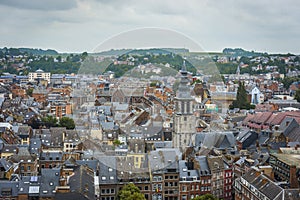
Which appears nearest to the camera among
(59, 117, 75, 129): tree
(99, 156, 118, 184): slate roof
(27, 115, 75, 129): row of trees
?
(99, 156, 118, 184): slate roof

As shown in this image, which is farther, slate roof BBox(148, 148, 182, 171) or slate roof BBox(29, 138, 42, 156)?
slate roof BBox(29, 138, 42, 156)

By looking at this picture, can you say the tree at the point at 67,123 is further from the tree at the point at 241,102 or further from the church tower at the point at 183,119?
the tree at the point at 241,102

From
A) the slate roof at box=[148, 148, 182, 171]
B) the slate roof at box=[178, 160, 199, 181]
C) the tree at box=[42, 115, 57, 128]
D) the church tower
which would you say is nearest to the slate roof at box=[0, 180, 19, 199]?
the slate roof at box=[148, 148, 182, 171]

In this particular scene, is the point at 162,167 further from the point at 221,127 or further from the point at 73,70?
the point at 73,70

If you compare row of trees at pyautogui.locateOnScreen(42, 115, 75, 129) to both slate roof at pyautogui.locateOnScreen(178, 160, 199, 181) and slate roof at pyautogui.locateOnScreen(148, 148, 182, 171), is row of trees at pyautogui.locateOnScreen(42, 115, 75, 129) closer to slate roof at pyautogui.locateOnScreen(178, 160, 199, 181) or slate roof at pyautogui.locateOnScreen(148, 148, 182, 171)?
slate roof at pyautogui.locateOnScreen(148, 148, 182, 171)

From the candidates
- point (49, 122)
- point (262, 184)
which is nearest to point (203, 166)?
point (262, 184)

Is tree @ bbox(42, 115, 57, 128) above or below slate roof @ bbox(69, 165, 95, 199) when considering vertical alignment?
above
